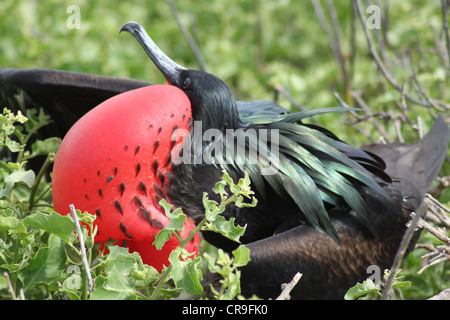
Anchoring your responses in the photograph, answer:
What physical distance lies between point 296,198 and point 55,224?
0.66 m

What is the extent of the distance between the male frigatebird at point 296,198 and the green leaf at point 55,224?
33cm

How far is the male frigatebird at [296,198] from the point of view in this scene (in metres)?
1.78

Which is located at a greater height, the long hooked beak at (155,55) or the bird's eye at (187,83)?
the long hooked beak at (155,55)

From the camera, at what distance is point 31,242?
1.54m

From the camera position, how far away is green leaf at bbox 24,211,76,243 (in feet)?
4.69

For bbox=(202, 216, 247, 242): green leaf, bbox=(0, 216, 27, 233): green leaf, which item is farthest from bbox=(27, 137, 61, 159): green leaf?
A: bbox=(202, 216, 247, 242): green leaf

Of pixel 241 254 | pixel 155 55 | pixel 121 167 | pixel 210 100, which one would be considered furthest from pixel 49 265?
pixel 155 55

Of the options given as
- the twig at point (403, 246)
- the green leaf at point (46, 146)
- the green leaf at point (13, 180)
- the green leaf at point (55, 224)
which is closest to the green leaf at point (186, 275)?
the green leaf at point (55, 224)

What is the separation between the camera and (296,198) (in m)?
1.82

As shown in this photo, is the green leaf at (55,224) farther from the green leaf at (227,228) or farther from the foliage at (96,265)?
the green leaf at (227,228)

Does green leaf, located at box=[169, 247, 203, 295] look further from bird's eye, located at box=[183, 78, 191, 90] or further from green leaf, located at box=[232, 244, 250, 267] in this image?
bird's eye, located at box=[183, 78, 191, 90]

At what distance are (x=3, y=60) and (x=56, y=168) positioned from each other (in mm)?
2289

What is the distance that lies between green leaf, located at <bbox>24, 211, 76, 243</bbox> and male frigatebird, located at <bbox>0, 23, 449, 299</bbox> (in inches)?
12.9
